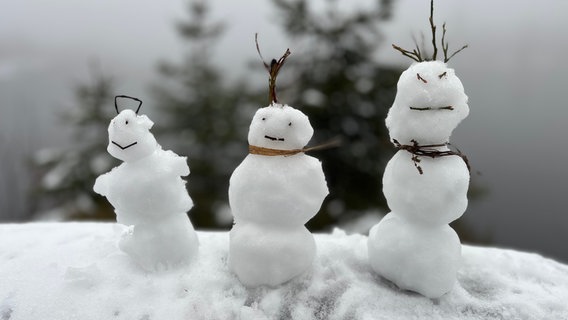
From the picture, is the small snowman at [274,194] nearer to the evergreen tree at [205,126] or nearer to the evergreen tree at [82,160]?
the evergreen tree at [205,126]

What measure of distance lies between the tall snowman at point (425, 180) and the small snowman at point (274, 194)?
34 centimetres

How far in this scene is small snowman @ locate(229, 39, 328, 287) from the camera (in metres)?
1.62

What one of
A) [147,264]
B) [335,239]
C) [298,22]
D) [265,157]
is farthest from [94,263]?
[298,22]

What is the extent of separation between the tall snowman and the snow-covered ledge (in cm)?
15

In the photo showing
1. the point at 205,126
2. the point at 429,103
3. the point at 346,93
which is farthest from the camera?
the point at 205,126

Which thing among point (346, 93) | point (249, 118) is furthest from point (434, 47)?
point (249, 118)

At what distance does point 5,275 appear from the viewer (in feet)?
6.14

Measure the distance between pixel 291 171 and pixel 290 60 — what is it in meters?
4.23

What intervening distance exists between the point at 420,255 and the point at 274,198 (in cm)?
65

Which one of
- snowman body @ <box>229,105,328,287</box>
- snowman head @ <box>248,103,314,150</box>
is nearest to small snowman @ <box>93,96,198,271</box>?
snowman body @ <box>229,105,328,287</box>

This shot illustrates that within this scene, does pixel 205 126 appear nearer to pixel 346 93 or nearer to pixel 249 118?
pixel 249 118

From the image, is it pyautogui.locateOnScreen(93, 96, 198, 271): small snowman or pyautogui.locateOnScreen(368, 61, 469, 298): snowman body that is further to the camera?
pyautogui.locateOnScreen(93, 96, 198, 271): small snowman

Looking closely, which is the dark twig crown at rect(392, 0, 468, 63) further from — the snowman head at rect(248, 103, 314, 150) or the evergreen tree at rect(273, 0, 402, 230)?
the evergreen tree at rect(273, 0, 402, 230)

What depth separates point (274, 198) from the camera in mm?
1617
